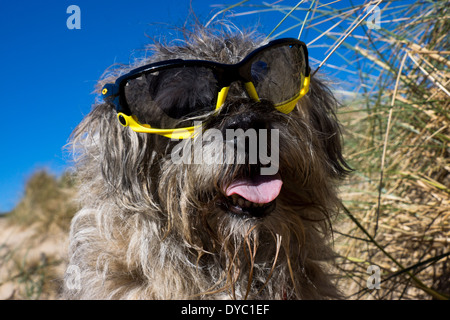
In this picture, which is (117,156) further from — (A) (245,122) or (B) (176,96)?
(A) (245,122)

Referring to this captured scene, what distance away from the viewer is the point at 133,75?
1.90m

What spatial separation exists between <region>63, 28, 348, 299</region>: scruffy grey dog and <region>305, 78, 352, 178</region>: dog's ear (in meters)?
0.01

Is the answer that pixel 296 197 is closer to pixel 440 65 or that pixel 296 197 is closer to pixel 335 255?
pixel 335 255

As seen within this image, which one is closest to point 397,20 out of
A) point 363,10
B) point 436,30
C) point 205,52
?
point 436,30

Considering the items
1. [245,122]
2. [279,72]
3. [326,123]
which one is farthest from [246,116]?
[326,123]

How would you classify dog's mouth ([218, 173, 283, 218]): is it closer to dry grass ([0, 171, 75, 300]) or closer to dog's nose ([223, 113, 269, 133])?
dog's nose ([223, 113, 269, 133])

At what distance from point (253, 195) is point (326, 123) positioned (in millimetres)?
→ 829

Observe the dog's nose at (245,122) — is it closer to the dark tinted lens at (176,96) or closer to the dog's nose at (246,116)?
the dog's nose at (246,116)

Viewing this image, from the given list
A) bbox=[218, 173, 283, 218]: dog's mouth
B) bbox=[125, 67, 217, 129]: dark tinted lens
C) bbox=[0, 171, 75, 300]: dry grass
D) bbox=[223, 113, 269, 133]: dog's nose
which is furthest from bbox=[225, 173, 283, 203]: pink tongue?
bbox=[0, 171, 75, 300]: dry grass

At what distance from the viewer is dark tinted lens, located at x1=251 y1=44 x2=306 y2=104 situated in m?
2.04

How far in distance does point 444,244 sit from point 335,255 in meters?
0.75

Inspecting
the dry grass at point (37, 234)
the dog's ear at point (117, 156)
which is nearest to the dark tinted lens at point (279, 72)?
the dog's ear at point (117, 156)

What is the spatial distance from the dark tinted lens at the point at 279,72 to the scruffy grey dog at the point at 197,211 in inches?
3.8

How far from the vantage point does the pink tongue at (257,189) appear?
1820mm
